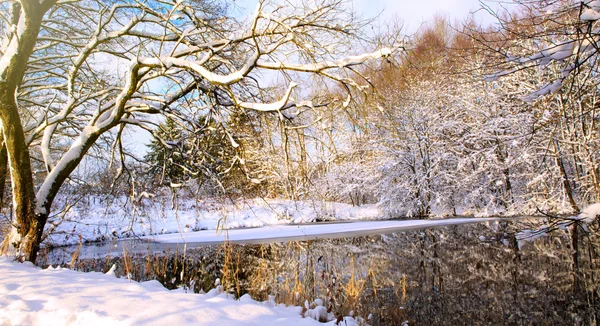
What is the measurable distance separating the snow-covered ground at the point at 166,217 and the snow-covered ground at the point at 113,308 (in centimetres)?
565

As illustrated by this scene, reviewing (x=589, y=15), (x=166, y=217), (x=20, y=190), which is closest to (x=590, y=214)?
(x=589, y=15)

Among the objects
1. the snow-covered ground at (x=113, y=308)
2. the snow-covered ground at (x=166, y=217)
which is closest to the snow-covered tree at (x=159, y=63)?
the snow-covered ground at (x=113, y=308)

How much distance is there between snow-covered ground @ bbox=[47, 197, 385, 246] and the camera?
10857mm

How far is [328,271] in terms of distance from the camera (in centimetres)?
530

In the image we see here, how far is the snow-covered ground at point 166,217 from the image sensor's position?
1086 cm

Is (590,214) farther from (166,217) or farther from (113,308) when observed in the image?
(166,217)

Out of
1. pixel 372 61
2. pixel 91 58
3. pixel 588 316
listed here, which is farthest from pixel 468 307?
pixel 91 58

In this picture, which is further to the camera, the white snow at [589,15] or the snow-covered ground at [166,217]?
the snow-covered ground at [166,217]

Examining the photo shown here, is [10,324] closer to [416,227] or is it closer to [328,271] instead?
[328,271]

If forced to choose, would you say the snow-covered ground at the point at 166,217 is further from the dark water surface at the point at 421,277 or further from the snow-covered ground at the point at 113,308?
the snow-covered ground at the point at 113,308

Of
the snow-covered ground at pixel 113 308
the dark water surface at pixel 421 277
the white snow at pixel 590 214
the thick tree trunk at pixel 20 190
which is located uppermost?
the thick tree trunk at pixel 20 190

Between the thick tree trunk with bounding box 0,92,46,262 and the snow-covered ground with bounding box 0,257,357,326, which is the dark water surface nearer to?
the thick tree trunk with bounding box 0,92,46,262

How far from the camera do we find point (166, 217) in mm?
11438

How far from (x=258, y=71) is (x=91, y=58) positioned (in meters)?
4.62
